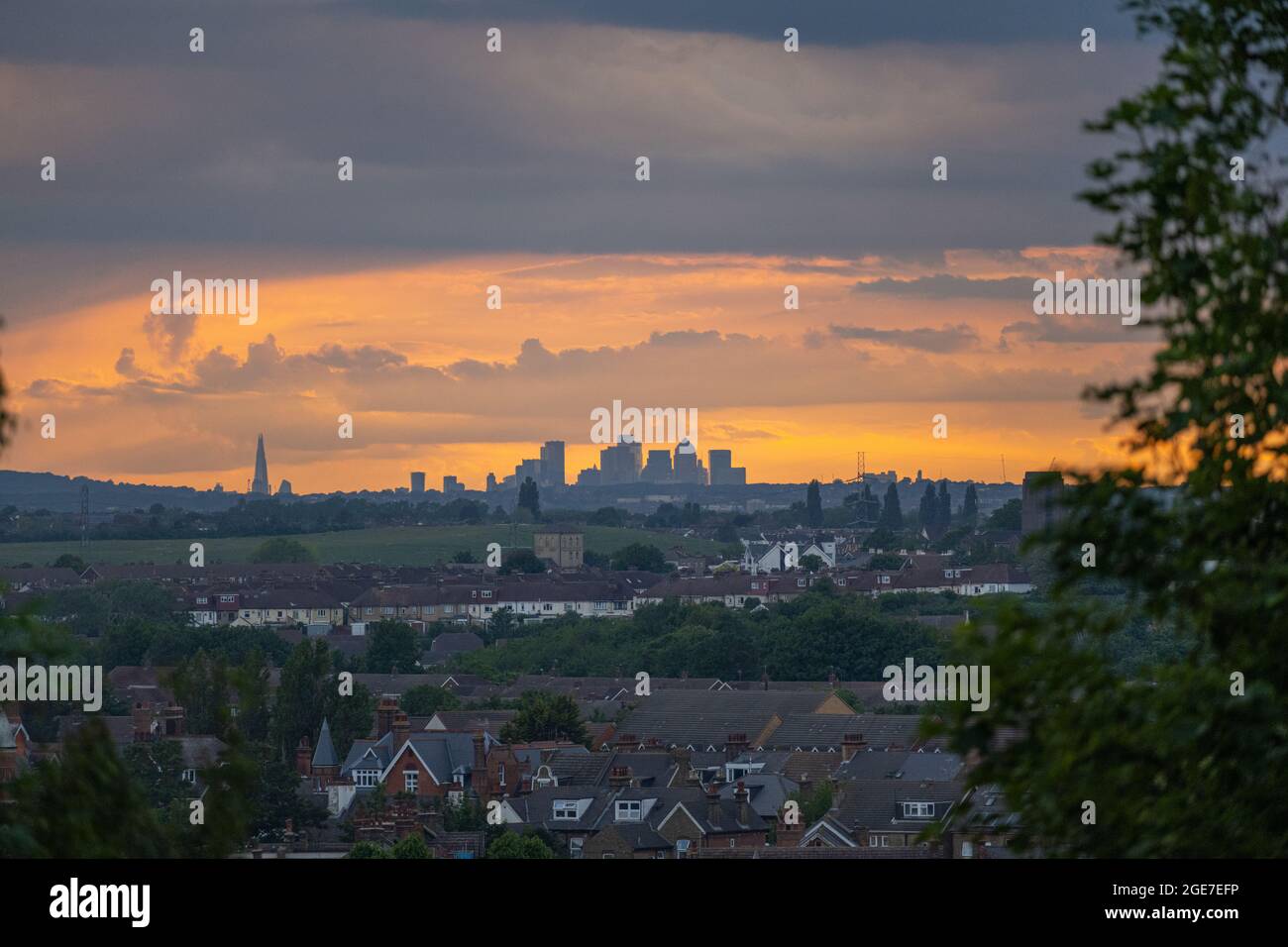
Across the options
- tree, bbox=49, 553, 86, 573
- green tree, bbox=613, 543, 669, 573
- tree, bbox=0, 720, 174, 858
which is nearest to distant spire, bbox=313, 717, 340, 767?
tree, bbox=0, 720, 174, 858

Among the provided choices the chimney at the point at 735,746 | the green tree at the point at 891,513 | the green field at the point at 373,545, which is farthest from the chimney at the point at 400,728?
the green tree at the point at 891,513

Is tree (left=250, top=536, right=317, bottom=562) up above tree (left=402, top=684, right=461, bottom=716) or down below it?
above

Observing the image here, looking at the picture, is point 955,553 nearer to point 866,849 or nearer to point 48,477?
point 48,477

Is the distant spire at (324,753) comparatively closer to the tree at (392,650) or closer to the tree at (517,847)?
the tree at (517,847)

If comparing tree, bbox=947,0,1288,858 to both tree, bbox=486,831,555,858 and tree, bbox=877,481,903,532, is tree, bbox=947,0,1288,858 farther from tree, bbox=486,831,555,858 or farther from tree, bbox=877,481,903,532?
tree, bbox=877,481,903,532

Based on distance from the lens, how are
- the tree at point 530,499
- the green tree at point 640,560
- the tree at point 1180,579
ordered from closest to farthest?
the tree at point 1180,579 → the green tree at point 640,560 → the tree at point 530,499
